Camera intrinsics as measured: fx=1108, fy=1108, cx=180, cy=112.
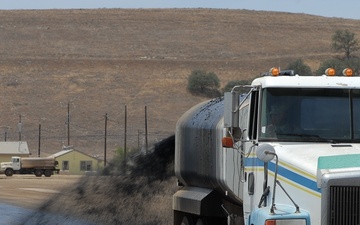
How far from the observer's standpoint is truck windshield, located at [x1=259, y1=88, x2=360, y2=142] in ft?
44.5

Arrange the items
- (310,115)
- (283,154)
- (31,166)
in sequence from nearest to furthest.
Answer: (283,154), (310,115), (31,166)

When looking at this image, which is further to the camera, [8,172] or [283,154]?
[8,172]

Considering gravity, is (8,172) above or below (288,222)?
below

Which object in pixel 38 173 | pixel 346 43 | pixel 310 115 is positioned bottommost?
pixel 38 173

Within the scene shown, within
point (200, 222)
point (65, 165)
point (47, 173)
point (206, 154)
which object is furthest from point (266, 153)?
point (65, 165)

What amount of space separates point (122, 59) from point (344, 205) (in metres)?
128

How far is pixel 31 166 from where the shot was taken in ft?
247

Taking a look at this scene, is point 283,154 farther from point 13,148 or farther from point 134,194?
point 13,148

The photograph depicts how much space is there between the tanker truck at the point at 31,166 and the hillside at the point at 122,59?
44.8 feet

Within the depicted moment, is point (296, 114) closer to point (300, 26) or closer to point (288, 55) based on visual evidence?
point (288, 55)

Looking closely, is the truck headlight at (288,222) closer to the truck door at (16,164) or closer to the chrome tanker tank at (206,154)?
the chrome tanker tank at (206,154)

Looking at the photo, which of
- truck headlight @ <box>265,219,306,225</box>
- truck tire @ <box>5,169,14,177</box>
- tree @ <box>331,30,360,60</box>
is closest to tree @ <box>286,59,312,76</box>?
truck headlight @ <box>265,219,306,225</box>

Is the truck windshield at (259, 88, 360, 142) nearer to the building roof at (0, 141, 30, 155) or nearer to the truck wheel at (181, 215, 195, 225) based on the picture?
the truck wheel at (181, 215, 195, 225)

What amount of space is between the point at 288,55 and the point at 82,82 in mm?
27663
